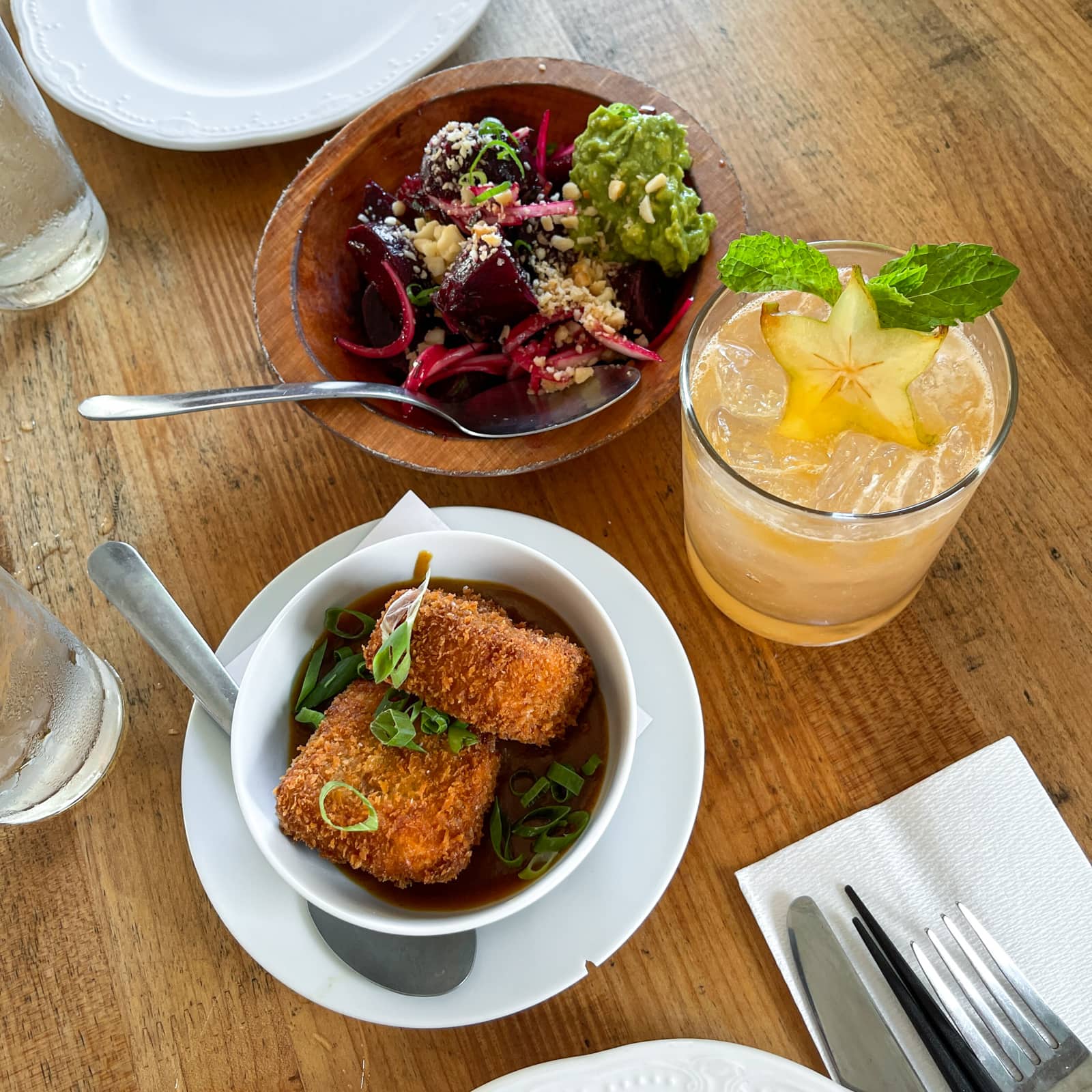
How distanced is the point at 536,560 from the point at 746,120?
904 mm

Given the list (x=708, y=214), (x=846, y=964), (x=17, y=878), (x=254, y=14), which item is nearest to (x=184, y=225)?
(x=254, y=14)

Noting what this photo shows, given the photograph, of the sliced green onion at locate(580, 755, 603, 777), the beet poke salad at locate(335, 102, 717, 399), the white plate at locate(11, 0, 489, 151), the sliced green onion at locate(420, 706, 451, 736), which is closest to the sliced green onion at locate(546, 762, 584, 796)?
the sliced green onion at locate(580, 755, 603, 777)

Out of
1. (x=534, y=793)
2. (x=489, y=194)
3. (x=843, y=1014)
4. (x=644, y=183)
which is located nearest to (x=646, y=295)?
(x=644, y=183)

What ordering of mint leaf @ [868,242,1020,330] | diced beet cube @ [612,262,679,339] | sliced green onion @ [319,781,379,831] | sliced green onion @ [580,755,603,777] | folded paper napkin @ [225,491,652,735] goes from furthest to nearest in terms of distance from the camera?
diced beet cube @ [612,262,679,339]
folded paper napkin @ [225,491,652,735]
sliced green onion @ [580,755,603,777]
sliced green onion @ [319,781,379,831]
mint leaf @ [868,242,1020,330]

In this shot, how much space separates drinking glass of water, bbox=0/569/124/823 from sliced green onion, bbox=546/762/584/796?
0.61m

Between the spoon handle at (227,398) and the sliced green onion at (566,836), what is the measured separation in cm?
58

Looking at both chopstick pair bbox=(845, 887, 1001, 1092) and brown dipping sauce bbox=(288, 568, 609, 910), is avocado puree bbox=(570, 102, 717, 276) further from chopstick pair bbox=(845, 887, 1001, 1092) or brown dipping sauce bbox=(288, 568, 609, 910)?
chopstick pair bbox=(845, 887, 1001, 1092)

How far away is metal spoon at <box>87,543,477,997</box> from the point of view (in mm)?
1054

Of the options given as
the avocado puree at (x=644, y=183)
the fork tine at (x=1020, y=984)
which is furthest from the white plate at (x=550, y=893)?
the avocado puree at (x=644, y=183)

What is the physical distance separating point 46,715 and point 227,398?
460 mm

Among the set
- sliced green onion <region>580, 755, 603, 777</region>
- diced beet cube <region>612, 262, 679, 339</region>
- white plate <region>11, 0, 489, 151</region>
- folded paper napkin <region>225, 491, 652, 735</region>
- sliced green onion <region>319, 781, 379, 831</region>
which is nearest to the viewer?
sliced green onion <region>319, 781, 379, 831</region>

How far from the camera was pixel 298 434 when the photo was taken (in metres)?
1.44

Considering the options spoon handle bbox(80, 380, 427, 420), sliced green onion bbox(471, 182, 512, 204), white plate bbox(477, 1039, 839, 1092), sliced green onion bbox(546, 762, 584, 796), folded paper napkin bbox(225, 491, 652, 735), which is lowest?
white plate bbox(477, 1039, 839, 1092)

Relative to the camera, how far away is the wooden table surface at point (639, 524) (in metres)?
1.15
